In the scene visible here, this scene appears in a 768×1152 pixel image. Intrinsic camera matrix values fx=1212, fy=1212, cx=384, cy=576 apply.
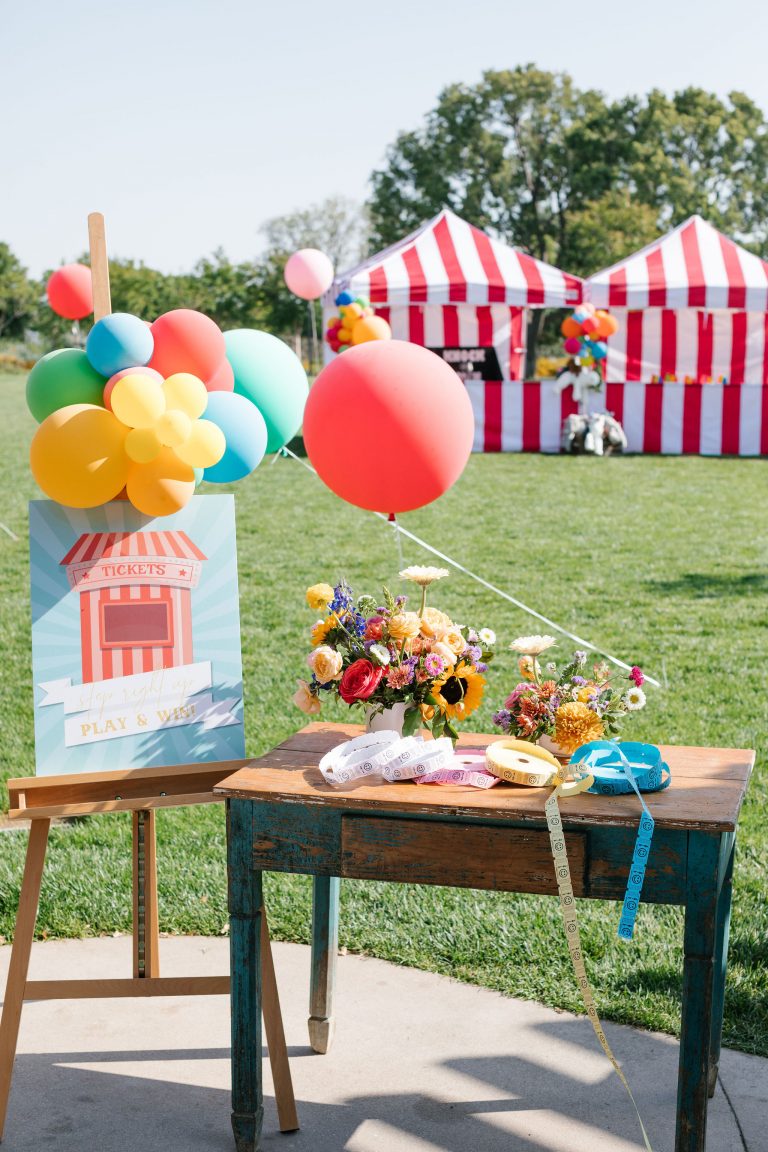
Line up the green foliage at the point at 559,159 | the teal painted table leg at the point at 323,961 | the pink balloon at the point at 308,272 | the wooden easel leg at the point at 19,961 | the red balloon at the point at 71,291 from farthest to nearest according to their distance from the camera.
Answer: the green foliage at the point at 559,159, the pink balloon at the point at 308,272, the red balloon at the point at 71,291, the teal painted table leg at the point at 323,961, the wooden easel leg at the point at 19,961

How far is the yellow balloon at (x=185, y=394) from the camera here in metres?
2.82

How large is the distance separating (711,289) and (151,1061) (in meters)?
15.0

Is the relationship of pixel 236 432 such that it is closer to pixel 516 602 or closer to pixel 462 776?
pixel 462 776

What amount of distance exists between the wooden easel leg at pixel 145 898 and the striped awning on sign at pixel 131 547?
0.71 meters

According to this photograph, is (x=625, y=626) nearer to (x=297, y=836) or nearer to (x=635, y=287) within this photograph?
(x=297, y=836)

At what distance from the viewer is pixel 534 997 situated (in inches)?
135

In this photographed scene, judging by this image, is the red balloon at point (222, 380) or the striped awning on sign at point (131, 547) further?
the red balloon at point (222, 380)

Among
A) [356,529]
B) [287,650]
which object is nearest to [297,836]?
[287,650]

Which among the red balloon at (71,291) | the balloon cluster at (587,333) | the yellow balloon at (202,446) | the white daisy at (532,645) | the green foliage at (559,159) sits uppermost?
the green foliage at (559,159)

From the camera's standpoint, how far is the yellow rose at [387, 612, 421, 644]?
8.91 feet

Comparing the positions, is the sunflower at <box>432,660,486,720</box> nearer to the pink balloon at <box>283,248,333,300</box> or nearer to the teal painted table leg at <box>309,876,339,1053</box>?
the teal painted table leg at <box>309,876,339,1053</box>

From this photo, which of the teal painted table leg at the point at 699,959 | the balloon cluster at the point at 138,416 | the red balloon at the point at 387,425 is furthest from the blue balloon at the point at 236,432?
the teal painted table leg at the point at 699,959

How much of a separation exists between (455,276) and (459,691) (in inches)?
566

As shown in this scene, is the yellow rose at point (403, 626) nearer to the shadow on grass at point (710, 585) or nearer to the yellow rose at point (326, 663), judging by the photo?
the yellow rose at point (326, 663)
